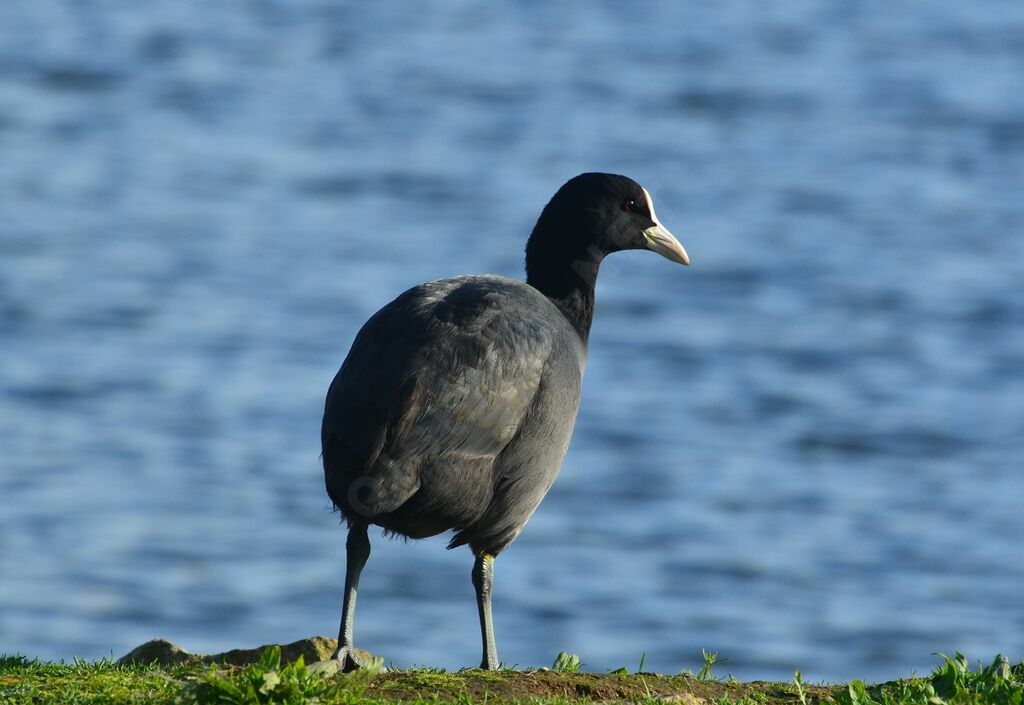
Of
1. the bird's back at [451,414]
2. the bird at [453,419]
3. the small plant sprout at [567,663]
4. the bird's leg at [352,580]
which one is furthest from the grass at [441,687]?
the bird's back at [451,414]

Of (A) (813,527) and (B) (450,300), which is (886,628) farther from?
(B) (450,300)

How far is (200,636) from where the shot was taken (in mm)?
12352

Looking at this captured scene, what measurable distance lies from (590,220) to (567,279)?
0.97 feet

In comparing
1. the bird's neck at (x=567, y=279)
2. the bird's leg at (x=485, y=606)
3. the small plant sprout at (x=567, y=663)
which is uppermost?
the bird's neck at (x=567, y=279)

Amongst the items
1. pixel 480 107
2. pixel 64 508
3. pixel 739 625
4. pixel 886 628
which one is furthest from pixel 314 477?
pixel 480 107

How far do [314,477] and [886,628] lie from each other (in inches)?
192

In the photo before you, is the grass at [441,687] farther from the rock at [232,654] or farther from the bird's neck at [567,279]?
the bird's neck at [567,279]

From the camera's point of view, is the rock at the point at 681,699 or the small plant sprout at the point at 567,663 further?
the small plant sprout at the point at 567,663

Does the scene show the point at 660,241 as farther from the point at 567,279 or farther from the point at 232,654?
the point at 232,654

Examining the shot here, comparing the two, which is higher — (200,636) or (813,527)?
(813,527)

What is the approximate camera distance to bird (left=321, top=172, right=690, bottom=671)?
587cm

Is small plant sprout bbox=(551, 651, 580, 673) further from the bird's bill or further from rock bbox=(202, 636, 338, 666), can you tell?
the bird's bill

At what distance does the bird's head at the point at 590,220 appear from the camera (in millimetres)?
7492

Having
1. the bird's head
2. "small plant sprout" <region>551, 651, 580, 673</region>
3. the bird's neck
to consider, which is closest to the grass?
"small plant sprout" <region>551, 651, 580, 673</region>
